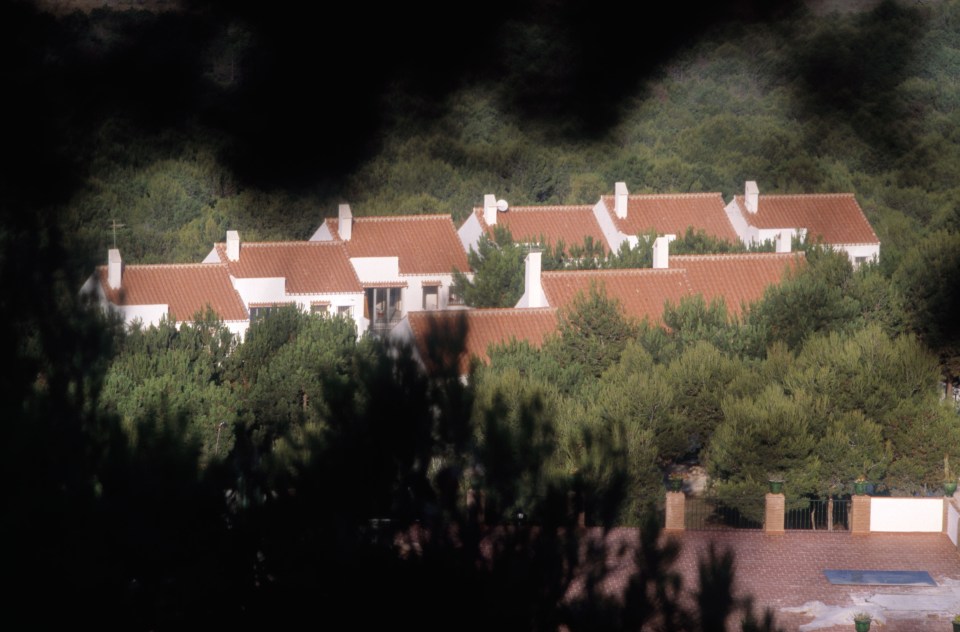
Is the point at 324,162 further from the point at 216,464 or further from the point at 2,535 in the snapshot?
the point at 2,535

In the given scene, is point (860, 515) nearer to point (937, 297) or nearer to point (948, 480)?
point (948, 480)

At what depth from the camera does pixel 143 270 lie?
21969mm

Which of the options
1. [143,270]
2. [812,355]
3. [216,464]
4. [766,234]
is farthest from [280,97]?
[216,464]

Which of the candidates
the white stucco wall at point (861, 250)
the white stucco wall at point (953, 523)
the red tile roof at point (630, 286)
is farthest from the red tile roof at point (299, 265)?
the white stucco wall at point (953, 523)

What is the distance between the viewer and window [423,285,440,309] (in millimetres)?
25250

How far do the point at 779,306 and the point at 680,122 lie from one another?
22.2m

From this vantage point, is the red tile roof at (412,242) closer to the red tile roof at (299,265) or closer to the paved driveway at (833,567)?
the red tile roof at (299,265)

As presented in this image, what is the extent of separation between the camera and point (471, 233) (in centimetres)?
2702

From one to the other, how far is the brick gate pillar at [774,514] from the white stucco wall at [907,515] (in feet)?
2.14

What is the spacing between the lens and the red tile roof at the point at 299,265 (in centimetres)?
2323

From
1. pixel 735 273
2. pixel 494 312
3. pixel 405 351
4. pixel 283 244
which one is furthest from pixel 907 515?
pixel 283 244

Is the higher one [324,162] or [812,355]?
[324,162]

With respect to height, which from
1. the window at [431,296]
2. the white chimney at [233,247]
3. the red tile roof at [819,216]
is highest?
the red tile roof at [819,216]

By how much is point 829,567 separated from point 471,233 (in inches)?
710
